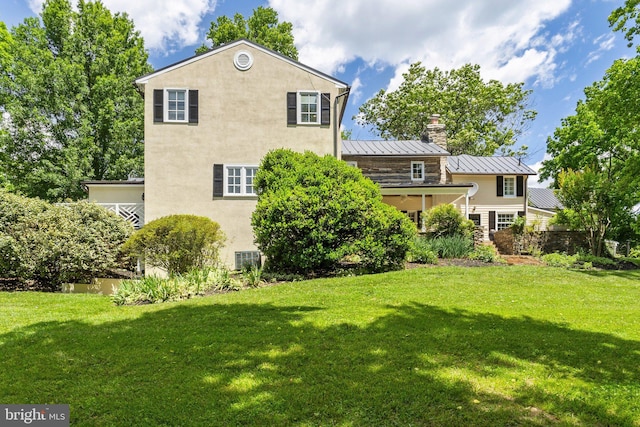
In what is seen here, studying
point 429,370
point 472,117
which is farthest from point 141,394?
point 472,117

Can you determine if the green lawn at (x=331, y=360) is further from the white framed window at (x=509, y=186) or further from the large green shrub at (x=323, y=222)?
the white framed window at (x=509, y=186)

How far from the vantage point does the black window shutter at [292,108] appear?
1270cm

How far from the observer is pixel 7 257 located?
8.38 meters

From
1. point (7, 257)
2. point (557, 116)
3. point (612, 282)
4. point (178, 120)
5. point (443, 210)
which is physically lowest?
point (612, 282)

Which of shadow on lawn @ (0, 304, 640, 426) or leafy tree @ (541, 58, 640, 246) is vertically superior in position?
leafy tree @ (541, 58, 640, 246)

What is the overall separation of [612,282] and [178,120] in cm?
1383

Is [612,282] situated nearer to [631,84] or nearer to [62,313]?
[631,84]

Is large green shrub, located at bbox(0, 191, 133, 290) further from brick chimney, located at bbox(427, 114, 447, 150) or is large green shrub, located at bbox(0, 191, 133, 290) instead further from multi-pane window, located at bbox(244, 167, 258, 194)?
brick chimney, located at bbox(427, 114, 447, 150)

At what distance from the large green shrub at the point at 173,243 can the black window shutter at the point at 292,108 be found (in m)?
5.21

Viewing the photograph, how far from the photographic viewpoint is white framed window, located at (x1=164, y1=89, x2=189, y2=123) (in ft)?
40.4

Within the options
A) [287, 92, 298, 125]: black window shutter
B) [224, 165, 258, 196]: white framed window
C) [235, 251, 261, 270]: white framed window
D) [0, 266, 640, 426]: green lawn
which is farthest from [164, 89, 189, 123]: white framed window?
[0, 266, 640, 426]: green lawn

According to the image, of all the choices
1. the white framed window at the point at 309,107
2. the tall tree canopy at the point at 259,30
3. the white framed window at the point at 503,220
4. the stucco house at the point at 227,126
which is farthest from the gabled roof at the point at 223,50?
the white framed window at the point at 503,220

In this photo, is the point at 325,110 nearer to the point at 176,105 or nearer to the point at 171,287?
the point at 176,105

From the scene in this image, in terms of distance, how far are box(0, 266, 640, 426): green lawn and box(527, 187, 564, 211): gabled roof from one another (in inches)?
981
